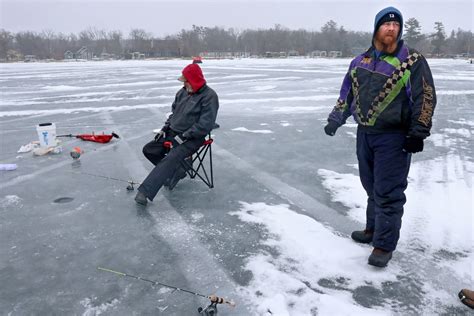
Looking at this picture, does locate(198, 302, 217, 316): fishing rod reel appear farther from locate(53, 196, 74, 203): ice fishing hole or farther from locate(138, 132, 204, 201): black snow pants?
locate(53, 196, 74, 203): ice fishing hole

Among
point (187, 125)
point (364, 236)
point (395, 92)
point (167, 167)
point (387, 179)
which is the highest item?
point (395, 92)

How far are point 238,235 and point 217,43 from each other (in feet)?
373

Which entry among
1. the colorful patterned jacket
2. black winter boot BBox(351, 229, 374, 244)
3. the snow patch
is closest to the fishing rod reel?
the snow patch

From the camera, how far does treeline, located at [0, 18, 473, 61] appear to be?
311 ft

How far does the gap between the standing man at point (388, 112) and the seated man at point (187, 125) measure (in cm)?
177

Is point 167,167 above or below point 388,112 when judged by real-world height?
below

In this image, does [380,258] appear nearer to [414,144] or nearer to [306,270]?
[306,270]

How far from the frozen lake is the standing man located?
18.2 inches

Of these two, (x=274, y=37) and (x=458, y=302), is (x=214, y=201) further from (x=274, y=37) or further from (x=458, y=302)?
(x=274, y=37)

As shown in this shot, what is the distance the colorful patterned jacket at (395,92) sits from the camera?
2.61 m

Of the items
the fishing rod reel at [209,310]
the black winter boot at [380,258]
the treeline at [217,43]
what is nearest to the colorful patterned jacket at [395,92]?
the black winter boot at [380,258]

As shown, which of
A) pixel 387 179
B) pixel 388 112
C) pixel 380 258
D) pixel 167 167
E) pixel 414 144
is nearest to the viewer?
pixel 414 144

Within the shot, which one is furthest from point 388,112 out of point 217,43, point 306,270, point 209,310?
point 217,43

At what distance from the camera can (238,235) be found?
11.6 ft
